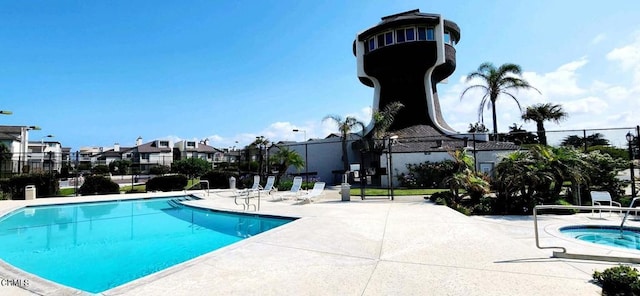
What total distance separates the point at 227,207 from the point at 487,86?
25295 millimetres

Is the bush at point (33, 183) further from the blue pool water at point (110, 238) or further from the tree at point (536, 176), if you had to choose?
the tree at point (536, 176)

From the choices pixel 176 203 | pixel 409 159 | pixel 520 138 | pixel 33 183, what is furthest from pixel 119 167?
pixel 520 138

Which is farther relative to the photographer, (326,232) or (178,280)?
(326,232)

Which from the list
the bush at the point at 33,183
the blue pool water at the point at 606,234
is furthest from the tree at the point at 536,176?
the bush at the point at 33,183

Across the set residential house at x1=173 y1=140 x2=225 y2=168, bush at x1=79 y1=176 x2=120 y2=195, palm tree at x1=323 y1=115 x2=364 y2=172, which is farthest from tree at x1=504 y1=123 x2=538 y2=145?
residential house at x1=173 y1=140 x2=225 y2=168

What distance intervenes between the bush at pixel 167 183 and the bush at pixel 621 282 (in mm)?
21239

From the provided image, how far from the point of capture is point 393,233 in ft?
22.6

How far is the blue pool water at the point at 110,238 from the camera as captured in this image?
588 centimetres

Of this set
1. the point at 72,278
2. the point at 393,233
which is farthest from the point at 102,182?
the point at 393,233

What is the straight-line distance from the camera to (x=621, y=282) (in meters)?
3.51

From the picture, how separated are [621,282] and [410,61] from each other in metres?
27.3

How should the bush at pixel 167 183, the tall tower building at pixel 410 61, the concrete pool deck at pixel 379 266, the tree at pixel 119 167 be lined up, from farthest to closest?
the tree at pixel 119 167 → the tall tower building at pixel 410 61 → the bush at pixel 167 183 → the concrete pool deck at pixel 379 266

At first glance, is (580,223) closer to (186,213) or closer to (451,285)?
(451,285)

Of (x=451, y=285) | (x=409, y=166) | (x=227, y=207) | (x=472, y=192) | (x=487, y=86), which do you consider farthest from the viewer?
(x=487, y=86)
